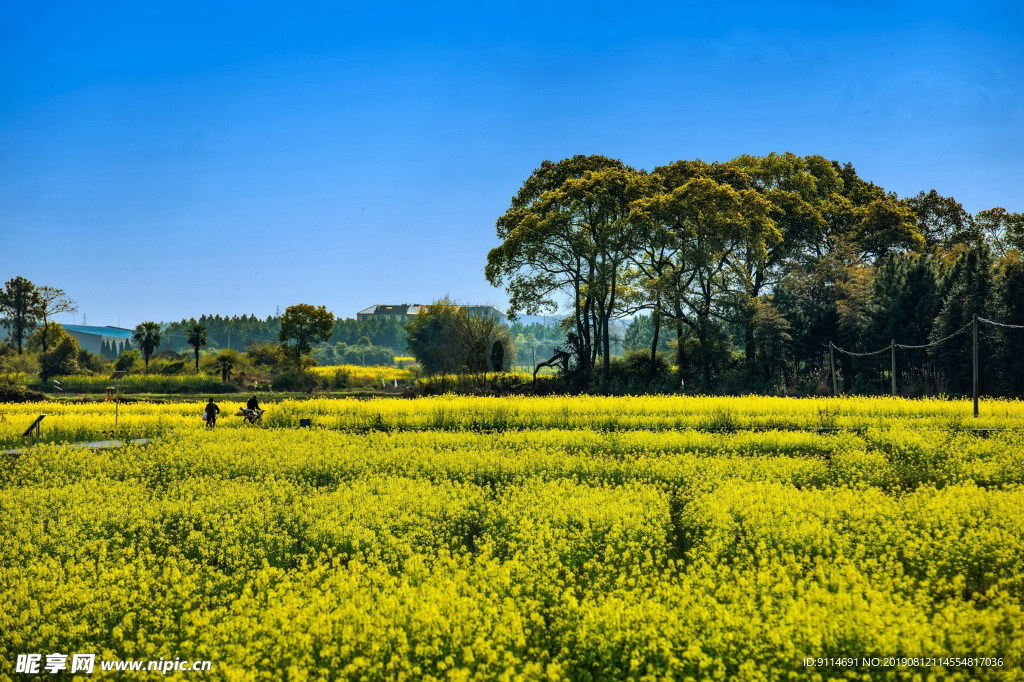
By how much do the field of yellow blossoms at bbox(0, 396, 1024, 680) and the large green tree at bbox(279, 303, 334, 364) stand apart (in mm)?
48125

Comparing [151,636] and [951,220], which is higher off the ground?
[951,220]

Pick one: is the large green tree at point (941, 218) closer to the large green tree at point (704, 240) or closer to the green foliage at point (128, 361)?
the large green tree at point (704, 240)

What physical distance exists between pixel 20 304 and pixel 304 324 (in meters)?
30.2

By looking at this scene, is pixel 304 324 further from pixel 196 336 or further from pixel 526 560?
pixel 526 560

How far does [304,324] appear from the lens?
223 feet

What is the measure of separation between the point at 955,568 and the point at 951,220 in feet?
183

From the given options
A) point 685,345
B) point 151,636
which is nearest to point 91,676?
point 151,636

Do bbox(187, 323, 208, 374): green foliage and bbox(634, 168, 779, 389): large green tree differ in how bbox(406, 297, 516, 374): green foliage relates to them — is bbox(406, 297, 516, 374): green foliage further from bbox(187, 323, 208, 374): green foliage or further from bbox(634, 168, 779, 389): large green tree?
bbox(187, 323, 208, 374): green foliage

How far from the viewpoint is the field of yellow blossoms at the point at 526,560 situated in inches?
262

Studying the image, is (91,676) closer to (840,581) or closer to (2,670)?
(2,670)

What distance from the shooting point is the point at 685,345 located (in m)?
42.5

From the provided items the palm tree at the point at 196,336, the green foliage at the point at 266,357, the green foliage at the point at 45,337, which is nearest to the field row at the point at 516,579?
the palm tree at the point at 196,336

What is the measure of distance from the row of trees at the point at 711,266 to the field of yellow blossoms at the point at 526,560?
22665mm

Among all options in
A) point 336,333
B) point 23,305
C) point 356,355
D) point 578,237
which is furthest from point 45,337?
point 336,333
